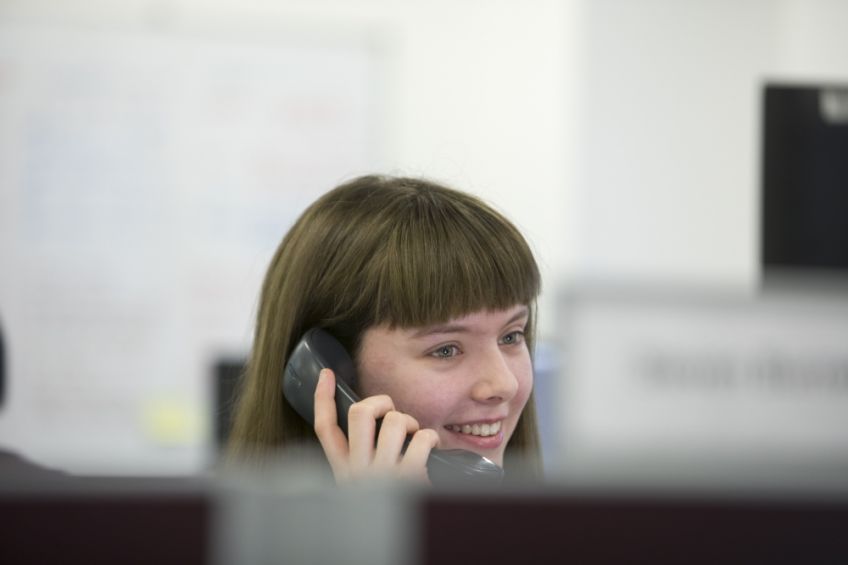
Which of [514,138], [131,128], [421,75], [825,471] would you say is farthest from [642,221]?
[825,471]

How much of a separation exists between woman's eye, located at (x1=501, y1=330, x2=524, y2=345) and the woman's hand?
15cm

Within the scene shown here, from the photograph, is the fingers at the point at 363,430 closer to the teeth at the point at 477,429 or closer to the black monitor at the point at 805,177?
the teeth at the point at 477,429

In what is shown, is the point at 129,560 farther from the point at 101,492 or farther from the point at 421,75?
the point at 421,75

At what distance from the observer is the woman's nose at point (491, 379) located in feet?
3.61

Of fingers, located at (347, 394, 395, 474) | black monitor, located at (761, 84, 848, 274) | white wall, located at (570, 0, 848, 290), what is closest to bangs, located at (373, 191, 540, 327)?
fingers, located at (347, 394, 395, 474)

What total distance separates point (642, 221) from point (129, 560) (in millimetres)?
2488

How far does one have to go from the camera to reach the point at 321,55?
9.22 ft

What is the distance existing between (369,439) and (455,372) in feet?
0.41

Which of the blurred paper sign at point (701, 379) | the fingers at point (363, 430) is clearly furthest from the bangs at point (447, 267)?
the blurred paper sign at point (701, 379)

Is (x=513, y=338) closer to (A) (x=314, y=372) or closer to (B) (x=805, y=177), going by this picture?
(A) (x=314, y=372)

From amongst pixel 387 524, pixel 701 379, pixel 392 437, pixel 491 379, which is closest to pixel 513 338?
pixel 491 379

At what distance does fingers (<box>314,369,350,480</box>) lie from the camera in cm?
111

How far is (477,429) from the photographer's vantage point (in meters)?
1.14

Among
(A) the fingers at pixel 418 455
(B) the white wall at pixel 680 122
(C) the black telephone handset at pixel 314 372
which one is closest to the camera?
(A) the fingers at pixel 418 455
